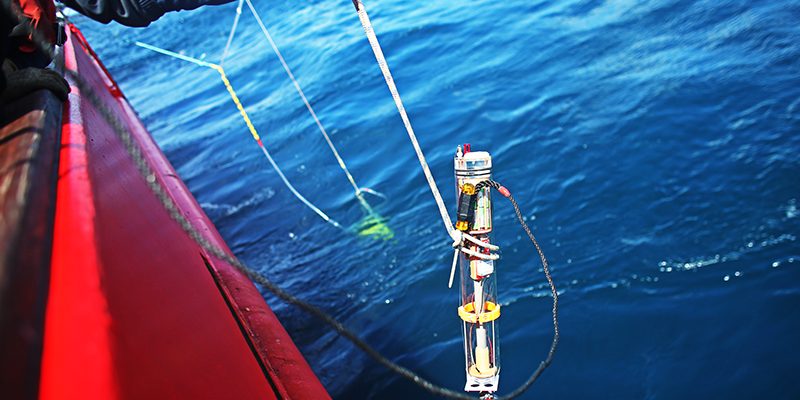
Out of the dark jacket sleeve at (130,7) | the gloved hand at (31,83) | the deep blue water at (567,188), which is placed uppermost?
the dark jacket sleeve at (130,7)

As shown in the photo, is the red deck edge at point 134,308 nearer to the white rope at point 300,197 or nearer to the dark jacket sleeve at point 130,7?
the dark jacket sleeve at point 130,7

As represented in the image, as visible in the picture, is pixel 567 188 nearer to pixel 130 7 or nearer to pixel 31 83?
pixel 130 7

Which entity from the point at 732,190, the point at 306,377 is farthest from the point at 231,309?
the point at 732,190

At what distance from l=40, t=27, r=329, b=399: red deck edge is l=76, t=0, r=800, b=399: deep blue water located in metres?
1.40

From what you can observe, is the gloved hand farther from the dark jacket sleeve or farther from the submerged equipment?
the submerged equipment

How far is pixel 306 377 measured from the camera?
3008mm

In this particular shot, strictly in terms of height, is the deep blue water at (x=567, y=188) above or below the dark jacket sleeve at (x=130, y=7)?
below

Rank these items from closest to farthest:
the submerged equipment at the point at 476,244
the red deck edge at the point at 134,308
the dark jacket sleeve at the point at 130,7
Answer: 1. the red deck edge at the point at 134,308
2. the submerged equipment at the point at 476,244
3. the dark jacket sleeve at the point at 130,7

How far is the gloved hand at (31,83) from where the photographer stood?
2.34 meters

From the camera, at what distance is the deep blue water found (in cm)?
388

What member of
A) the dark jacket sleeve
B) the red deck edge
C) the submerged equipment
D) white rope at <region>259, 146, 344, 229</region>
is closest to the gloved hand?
the red deck edge

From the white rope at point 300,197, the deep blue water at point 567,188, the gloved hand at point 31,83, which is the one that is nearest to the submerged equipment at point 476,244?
the deep blue water at point 567,188

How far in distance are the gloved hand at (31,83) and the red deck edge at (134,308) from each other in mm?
143

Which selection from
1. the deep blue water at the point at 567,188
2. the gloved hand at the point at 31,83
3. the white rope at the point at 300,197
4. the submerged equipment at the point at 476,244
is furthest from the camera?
the white rope at the point at 300,197
